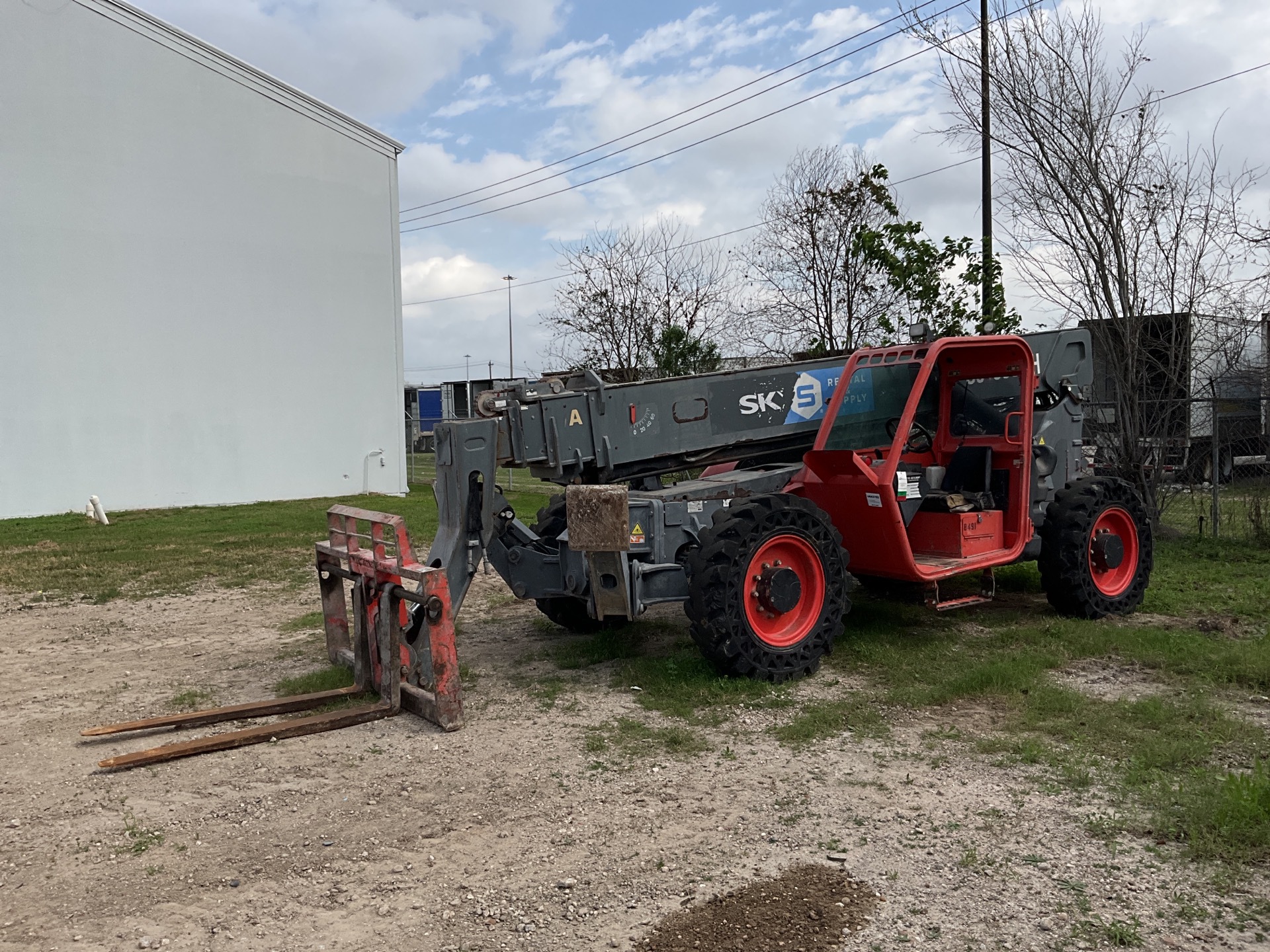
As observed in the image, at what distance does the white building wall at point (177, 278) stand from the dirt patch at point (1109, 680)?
61.4 feet

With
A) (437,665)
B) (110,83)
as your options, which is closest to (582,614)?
(437,665)

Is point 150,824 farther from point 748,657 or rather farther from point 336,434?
point 336,434

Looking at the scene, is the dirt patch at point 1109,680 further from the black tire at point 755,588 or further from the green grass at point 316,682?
the green grass at point 316,682

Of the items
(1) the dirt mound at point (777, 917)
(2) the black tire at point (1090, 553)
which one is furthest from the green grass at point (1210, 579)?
(1) the dirt mound at point (777, 917)

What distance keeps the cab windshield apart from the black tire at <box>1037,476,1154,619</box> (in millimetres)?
1554

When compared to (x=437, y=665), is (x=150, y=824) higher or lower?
lower

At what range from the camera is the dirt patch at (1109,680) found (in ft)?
20.9

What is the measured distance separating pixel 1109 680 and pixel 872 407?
2.56 metres

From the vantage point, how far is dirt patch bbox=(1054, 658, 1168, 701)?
636 cm

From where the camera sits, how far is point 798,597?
266 inches

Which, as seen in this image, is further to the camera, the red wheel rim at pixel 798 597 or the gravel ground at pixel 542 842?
the red wheel rim at pixel 798 597

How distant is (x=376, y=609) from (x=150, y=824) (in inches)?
80.0

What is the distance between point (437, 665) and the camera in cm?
595

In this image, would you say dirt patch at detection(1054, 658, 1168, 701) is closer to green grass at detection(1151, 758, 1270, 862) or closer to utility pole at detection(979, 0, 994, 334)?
green grass at detection(1151, 758, 1270, 862)
